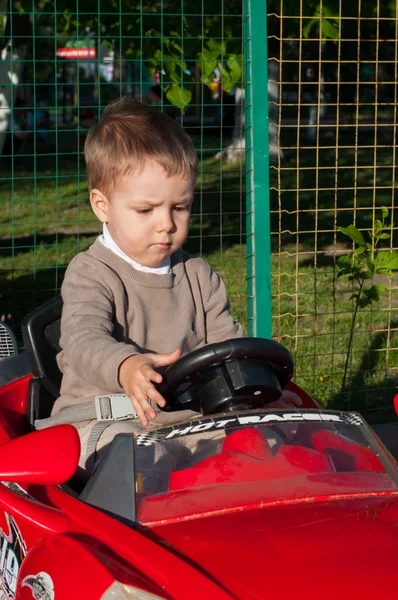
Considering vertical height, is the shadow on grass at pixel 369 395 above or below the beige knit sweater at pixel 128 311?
below

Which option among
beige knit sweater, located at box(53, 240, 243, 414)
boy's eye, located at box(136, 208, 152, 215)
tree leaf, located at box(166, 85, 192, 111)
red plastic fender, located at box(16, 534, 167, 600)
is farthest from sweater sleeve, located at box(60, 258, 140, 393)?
tree leaf, located at box(166, 85, 192, 111)

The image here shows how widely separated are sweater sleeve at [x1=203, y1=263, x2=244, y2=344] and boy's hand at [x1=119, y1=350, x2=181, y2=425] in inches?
32.9

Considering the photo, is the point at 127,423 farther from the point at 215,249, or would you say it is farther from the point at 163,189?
the point at 215,249

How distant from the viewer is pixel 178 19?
630cm

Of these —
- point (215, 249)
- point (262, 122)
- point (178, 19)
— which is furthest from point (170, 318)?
point (215, 249)

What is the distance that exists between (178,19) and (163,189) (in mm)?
4076

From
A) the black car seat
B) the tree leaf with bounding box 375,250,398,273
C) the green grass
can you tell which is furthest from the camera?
the green grass

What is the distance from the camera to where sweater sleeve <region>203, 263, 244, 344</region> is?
3027 mm

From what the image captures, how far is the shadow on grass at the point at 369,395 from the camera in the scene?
4961 mm

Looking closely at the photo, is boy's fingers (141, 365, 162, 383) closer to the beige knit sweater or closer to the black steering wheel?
the black steering wheel

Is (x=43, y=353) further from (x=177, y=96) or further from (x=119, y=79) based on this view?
(x=119, y=79)

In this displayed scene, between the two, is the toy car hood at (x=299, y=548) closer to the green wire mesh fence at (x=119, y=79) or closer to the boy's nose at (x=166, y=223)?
the boy's nose at (x=166, y=223)

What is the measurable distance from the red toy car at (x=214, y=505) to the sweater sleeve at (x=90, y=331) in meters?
0.21

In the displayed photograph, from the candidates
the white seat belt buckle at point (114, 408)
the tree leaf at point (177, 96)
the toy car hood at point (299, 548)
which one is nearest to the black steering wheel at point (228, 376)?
the white seat belt buckle at point (114, 408)
